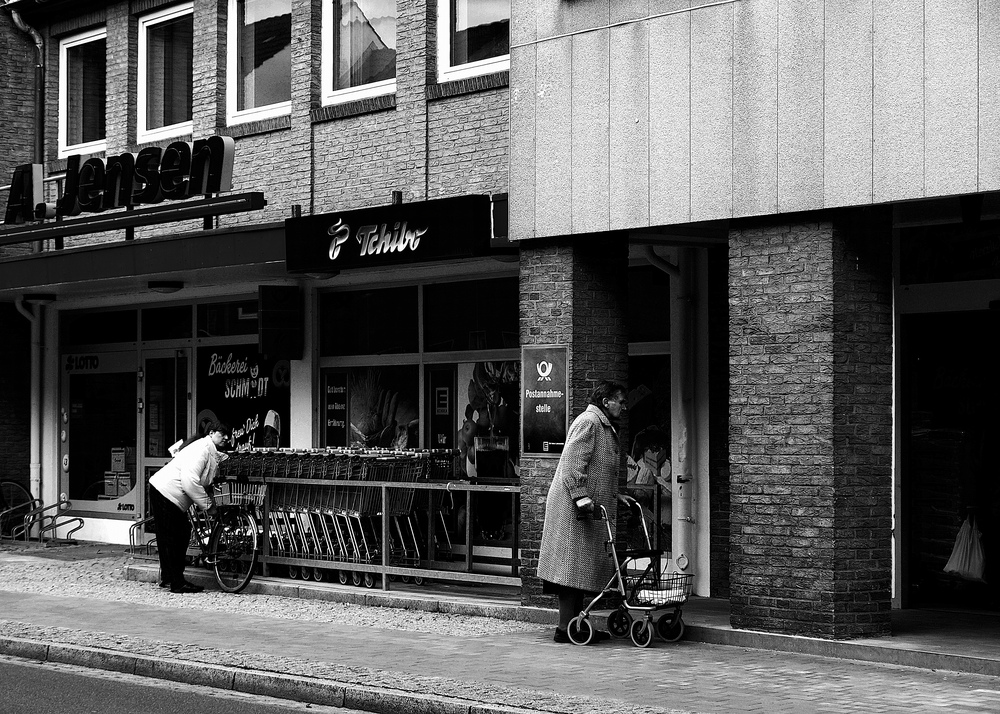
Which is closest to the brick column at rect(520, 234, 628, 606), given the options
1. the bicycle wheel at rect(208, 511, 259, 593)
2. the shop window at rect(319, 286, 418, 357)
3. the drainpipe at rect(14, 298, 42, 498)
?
the bicycle wheel at rect(208, 511, 259, 593)

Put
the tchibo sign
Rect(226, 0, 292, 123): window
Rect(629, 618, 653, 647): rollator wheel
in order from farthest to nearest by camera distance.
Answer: Rect(226, 0, 292, 123): window, the tchibo sign, Rect(629, 618, 653, 647): rollator wheel

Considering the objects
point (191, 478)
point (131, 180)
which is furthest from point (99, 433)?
point (191, 478)

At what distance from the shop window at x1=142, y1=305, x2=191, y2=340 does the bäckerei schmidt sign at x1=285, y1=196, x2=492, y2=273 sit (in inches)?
188

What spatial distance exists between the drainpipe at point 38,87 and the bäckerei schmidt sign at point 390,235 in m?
6.93

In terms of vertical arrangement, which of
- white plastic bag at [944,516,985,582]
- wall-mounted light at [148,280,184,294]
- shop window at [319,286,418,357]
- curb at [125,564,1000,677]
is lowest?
curb at [125,564,1000,677]

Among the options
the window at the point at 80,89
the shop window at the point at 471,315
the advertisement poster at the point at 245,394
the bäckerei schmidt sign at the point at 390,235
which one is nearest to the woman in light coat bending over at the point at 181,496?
the bäckerei schmidt sign at the point at 390,235

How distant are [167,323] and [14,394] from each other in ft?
9.76

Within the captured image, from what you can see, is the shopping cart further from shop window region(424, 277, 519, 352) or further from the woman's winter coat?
shop window region(424, 277, 519, 352)

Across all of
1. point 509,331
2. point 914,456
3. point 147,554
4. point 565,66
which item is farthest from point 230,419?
point 914,456

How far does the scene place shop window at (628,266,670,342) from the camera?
13023mm

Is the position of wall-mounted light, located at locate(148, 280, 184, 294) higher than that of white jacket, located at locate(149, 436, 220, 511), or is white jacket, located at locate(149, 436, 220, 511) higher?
wall-mounted light, located at locate(148, 280, 184, 294)

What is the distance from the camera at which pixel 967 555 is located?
11516 millimetres

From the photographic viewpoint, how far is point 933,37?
9312 mm

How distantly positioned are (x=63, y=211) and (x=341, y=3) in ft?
14.7
